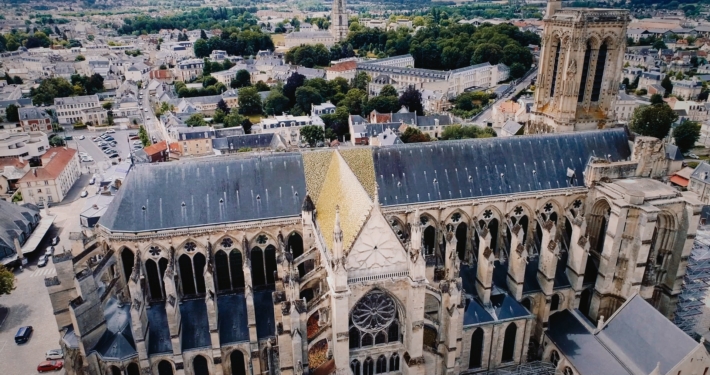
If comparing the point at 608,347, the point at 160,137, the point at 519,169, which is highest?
the point at 519,169

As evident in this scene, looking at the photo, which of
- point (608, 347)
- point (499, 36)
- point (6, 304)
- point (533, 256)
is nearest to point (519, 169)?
point (533, 256)

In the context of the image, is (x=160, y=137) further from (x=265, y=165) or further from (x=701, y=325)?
(x=701, y=325)

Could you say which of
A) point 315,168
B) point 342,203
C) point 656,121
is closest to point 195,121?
point 315,168

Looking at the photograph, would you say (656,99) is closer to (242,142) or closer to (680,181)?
(680,181)

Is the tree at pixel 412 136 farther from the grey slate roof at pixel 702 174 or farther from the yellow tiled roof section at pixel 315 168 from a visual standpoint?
the yellow tiled roof section at pixel 315 168

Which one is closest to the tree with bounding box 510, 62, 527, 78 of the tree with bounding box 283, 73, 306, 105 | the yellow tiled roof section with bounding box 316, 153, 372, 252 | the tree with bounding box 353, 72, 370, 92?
the tree with bounding box 353, 72, 370, 92
